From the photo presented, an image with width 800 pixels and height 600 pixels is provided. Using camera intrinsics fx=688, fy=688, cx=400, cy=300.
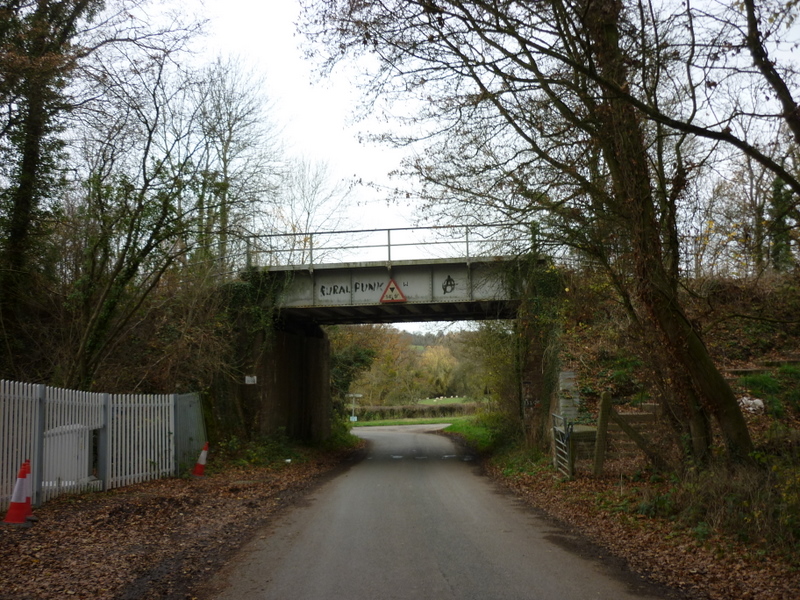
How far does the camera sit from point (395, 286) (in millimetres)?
21406

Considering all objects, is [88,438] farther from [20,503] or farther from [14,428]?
[20,503]

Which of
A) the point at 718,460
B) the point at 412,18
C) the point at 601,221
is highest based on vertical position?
the point at 412,18

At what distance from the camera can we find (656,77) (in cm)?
886

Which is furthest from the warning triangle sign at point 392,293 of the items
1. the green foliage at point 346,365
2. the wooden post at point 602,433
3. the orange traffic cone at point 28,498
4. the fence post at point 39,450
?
the green foliage at point 346,365

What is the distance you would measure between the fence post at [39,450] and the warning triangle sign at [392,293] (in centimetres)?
1214

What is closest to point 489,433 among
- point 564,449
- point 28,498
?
point 564,449

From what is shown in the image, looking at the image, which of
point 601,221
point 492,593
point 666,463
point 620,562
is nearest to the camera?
point 492,593

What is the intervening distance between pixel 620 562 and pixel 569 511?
346 centimetres

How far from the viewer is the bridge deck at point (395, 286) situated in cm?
2103

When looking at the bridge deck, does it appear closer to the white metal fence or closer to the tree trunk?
the white metal fence

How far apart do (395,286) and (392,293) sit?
0.24m

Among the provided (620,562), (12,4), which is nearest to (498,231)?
(620,562)

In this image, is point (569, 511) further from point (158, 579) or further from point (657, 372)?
point (158, 579)

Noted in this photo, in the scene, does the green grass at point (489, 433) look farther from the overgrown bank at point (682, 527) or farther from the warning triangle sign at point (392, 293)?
the overgrown bank at point (682, 527)
